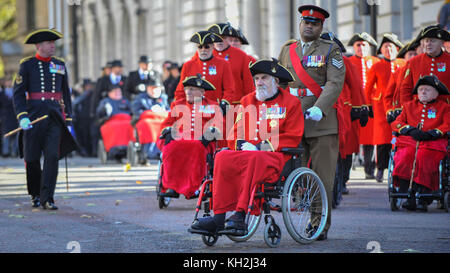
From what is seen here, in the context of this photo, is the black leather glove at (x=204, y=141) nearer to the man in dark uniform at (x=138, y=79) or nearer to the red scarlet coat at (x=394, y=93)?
the red scarlet coat at (x=394, y=93)

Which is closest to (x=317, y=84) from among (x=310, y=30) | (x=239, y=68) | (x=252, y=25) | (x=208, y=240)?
(x=310, y=30)

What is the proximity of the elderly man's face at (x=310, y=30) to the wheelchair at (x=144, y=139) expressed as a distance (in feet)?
34.2

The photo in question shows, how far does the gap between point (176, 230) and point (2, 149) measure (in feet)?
62.5

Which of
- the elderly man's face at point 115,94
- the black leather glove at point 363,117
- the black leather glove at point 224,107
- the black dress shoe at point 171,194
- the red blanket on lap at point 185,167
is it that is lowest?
the black dress shoe at point 171,194

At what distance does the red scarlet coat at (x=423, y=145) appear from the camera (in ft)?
36.0

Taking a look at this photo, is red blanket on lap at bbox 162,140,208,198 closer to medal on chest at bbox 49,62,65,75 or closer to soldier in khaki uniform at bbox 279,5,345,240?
medal on chest at bbox 49,62,65,75

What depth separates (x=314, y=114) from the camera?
27.2 feet

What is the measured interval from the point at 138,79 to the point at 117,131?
1.39m

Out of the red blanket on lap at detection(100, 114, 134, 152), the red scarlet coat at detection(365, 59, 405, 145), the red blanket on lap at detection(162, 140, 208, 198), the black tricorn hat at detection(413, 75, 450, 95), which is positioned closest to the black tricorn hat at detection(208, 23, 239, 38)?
the red blanket on lap at detection(162, 140, 208, 198)

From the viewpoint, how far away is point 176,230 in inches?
366

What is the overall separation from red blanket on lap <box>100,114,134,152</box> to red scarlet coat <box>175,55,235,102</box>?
26.8ft

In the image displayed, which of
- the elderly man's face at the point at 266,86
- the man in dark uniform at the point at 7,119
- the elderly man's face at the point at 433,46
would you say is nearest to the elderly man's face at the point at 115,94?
the man in dark uniform at the point at 7,119
